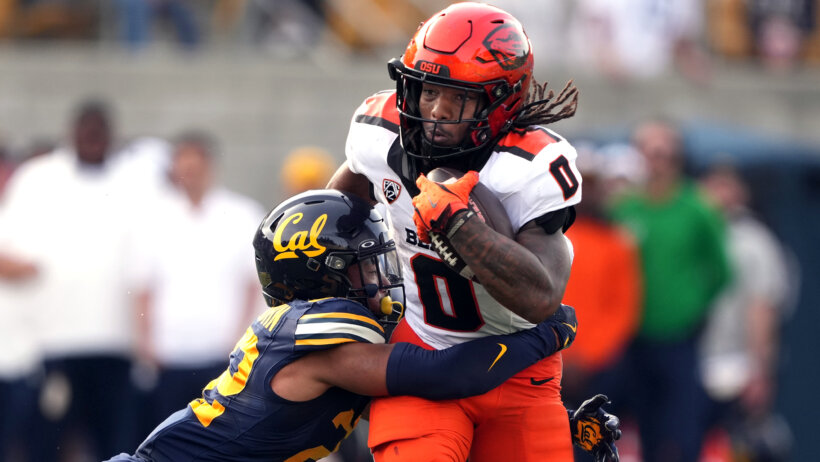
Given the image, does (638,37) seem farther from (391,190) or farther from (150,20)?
(391,190)

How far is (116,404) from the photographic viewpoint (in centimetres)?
711

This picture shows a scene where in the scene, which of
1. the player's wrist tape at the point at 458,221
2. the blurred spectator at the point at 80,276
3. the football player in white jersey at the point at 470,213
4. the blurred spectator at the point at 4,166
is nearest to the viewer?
the player's wrist tape at the point at 458,221

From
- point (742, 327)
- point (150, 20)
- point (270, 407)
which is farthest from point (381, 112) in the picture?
point (150, 20)

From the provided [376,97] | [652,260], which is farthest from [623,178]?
[376,97]

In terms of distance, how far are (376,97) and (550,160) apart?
0.74 meters

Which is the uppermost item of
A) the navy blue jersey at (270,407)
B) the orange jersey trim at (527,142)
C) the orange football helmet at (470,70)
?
the orange football helmet at (470,70)

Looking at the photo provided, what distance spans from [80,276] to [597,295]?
9.44ft

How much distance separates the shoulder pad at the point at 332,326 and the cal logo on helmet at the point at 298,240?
0.59 ft

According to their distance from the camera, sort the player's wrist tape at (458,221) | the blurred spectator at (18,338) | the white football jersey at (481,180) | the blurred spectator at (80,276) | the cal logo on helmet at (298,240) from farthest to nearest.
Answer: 1. the blurred spectator at (18,338)
2. the blurred spectator at (80,276)
3. the cal logo on helmet at (298,240)
4. the white football jersey at (481,180)
5. the player's wrist tape at (458,221)

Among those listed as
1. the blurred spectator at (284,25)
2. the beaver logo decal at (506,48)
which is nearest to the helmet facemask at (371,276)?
the beaver logo decal at (506,48)

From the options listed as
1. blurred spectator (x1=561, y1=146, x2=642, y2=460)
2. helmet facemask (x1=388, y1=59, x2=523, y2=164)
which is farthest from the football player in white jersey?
blurred spectator (x1=561, y1=146, x2=642, y2=460)

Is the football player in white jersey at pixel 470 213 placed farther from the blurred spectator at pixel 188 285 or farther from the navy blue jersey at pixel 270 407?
the blurred spectator at pixel 188 285

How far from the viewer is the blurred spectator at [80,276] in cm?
710

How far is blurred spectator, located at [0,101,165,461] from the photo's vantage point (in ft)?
23.3
